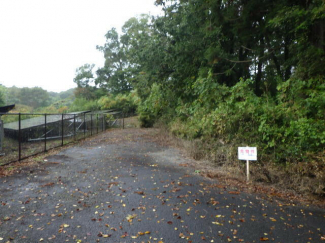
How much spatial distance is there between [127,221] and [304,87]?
6.30 meters

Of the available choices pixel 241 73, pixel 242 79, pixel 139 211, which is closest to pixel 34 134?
pixel 139 211

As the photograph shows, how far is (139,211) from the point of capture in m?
4.35

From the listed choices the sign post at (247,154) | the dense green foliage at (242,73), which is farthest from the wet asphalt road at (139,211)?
the dense green foliage at (242,73)

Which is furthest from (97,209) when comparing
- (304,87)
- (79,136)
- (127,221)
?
(79,136)

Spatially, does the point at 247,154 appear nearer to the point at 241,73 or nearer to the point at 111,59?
the point at 241,73

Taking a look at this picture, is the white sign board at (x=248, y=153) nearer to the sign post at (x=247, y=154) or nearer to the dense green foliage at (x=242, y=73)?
the sign post at (x=247, y=154)

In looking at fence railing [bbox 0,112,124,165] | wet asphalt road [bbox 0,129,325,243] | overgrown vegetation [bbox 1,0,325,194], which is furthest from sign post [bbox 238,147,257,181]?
fence railing [bbox 0,112,124,165]

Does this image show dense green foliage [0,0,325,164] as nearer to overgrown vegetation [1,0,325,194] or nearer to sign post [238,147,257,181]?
overgrown vegetation [1,0,325,194]

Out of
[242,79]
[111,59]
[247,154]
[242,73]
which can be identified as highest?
[111,59]

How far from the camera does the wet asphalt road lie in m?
3.54

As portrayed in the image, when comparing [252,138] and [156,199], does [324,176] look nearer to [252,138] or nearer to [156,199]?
[252,138]

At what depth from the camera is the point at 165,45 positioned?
14.5 meters

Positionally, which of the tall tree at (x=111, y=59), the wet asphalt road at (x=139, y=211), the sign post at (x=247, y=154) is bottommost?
the wet asphalt road at (x=139, y=211)

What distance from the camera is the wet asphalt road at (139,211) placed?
3.54 m
